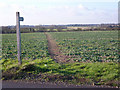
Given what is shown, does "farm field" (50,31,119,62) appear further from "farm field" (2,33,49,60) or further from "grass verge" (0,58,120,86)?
"grass verge" (0,58,120,86)

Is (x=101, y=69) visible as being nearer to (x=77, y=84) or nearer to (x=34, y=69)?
(x=77, y=84)

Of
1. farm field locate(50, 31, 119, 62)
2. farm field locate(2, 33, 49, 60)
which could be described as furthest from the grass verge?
→ farm field locate(2, 33, 49, 60)

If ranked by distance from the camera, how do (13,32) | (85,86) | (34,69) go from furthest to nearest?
(13,32) < (34,69) < (85,86)

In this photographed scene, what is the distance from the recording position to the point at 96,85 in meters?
5.67

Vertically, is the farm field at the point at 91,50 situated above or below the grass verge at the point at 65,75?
below

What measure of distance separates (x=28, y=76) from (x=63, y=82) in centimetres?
159

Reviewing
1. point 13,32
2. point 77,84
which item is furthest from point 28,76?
point 13,32

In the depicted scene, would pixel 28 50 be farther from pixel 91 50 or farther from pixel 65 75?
pixel 65 75

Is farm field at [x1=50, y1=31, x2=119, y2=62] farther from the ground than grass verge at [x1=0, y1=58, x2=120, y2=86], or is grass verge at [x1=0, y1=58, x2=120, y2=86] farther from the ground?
grass verge at [x1=0, y1=58, x2=120, y2=86]

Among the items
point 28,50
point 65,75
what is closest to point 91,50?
point 28,50

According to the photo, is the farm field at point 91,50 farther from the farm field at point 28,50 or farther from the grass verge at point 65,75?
the grass verge at point 65,75

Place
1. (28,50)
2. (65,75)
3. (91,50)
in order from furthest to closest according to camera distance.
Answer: (28,50) → (91,50) → (65,75)

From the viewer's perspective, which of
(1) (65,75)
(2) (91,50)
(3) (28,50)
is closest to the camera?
(1) (65,75)

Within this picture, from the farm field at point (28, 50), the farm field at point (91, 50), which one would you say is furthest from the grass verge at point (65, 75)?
the farm field at point (28, 50)
